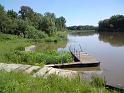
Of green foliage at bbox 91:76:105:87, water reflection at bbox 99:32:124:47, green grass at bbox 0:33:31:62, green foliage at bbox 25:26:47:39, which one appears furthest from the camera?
green foliage at bbox 25:26:47:39

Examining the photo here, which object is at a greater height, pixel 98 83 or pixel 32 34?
pixel 32 34

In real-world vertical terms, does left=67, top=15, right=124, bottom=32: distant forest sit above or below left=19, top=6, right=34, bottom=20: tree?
below

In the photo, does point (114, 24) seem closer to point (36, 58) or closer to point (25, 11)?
point (25, 11)

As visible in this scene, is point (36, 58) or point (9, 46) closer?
point (36, 58)

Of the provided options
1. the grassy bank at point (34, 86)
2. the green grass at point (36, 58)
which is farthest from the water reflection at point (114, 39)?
the grassy bank at point (34, 86)

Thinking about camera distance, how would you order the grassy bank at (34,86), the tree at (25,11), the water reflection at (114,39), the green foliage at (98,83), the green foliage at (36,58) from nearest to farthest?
the grassy bank at (34,86)
the green foliage at (98,83)
the green foliage at (36,58)
the water reflection at (114,39)
the tree at (25,11)

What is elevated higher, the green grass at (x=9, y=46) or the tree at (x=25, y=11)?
the tree at (x=25, y=11)

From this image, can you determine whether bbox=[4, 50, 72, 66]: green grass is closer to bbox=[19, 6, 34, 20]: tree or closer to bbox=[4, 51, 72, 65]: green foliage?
bbox=[4, 51, 72, 65]: green foliage

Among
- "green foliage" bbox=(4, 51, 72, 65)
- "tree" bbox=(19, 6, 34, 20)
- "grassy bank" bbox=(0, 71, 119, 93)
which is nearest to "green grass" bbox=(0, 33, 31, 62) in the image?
"green foliage" bbox=(4, 51, 72, 65)

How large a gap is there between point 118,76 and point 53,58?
5154 millimetres

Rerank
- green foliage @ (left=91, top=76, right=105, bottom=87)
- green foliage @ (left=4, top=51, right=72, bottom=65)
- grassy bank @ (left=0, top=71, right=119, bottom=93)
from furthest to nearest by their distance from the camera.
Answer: green foliage @ (left=4, top=51, right=72, bottom=65) < green foliage @ (left=91, top=76, right=105, bottom=87) < grassy bank @ (left=0, top=71, right=119, bottom=93)

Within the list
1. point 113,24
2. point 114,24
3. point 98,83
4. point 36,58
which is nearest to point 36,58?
point 36,58

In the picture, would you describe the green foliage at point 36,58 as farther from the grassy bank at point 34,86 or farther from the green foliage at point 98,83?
the grassy bank at point 34,86

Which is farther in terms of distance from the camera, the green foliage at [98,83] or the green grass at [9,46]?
the green grass at [9,46]
